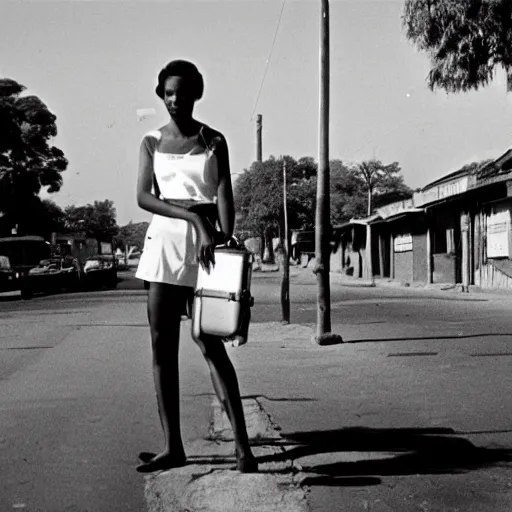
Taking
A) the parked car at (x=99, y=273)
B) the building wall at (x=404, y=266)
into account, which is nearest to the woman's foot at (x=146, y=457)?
the building wall at (x=404, y=266)

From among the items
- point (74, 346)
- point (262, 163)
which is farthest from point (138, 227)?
point (74, 346)

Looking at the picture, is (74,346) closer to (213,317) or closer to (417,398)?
(417,398)

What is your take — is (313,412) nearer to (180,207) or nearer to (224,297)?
(224,297)

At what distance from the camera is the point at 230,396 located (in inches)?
158

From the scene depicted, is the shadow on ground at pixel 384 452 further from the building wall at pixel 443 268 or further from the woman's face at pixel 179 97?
the building wall at pixel 443 268

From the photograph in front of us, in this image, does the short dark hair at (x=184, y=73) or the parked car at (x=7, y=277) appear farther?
the parked car at (x=7, y=277)

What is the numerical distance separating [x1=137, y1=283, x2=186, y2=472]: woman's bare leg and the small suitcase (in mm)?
221

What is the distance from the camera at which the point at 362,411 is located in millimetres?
6020

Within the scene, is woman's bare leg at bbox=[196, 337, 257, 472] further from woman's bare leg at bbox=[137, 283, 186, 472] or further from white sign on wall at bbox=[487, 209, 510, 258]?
white sign on wall at bbox=[487, 209, 510, 258]

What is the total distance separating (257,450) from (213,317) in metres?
1.14

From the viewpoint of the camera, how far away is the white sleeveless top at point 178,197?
391 cm

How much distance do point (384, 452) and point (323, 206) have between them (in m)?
6.82

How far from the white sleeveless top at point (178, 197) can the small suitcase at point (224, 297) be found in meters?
0.16

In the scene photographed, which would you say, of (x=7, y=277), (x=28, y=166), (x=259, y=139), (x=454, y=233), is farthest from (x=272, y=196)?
(x=454, y=233)
